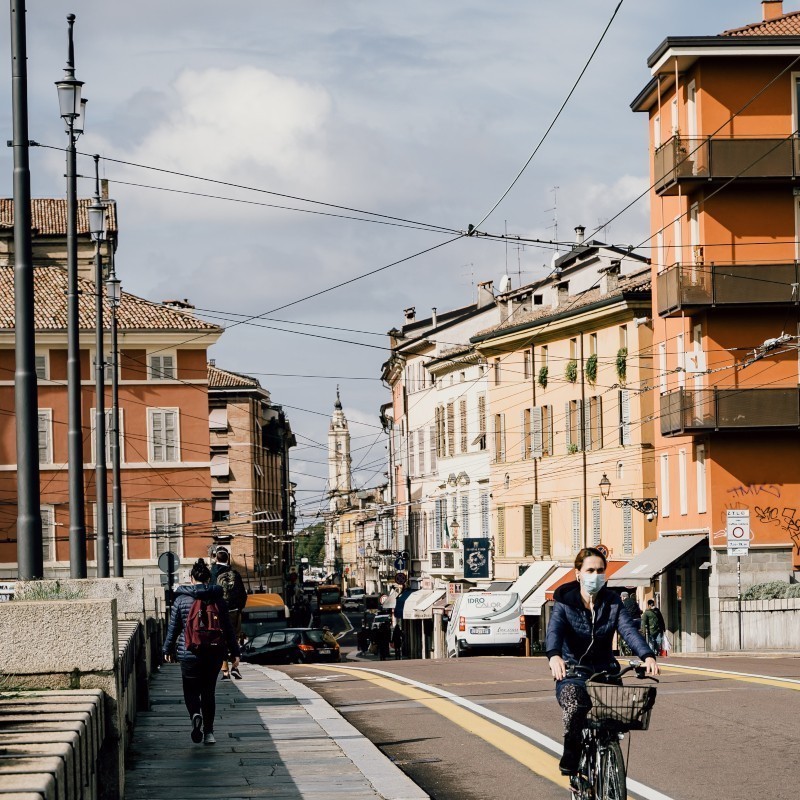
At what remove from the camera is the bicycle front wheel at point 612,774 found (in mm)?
8922

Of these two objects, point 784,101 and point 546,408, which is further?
point 546,408

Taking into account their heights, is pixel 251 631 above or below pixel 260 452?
below

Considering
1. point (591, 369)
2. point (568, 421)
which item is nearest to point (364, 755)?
point (591, 369)

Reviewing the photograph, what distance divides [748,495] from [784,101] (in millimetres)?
10704

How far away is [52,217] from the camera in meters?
77.4

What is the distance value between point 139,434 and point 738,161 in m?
29.1

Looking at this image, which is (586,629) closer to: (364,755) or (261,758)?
(364,755)

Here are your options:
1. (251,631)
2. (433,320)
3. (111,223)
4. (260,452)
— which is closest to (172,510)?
(251,631)

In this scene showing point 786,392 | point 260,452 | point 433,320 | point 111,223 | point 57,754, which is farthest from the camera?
point 260,452

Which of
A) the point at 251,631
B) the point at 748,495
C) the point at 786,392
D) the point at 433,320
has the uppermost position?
the point at 433,320

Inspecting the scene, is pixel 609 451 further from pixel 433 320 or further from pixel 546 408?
pixel 433 320

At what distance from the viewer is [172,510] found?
63.1 meters

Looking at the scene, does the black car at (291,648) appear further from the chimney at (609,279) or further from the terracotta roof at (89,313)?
the terracotta roof at (89,313)

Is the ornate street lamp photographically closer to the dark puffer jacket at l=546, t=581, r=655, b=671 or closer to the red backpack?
the red backpack
